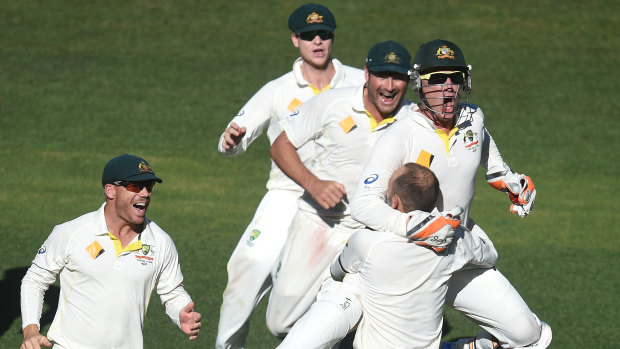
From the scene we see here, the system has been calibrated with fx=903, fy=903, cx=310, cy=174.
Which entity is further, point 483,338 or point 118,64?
point 118,64

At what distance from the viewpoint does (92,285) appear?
5.36 metres

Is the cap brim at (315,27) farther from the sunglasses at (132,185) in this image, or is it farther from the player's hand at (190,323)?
the player's hand at (190,323)

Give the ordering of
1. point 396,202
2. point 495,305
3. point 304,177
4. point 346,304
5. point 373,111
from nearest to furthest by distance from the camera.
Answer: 1. point 396,202
2. point 346,304
3. point 495,305
4. point 304,177
5. point 373,111

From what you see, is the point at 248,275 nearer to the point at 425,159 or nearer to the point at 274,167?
the point at 274,167

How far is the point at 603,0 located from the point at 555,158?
5.75m

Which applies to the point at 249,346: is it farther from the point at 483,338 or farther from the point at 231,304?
the point at 483,338

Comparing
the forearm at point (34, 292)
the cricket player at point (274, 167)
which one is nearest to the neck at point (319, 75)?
the cricket player at point (274, 167)

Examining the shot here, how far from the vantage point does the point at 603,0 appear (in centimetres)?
1666

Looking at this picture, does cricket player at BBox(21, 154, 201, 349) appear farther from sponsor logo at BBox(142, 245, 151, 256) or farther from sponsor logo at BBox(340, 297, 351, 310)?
sponsor logo at BBox(340, 297, 351, 310)

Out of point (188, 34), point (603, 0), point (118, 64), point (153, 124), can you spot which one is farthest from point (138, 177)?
point (603, 0)

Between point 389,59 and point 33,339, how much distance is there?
9.35ft

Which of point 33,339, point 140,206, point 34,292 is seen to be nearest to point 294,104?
point 140,206

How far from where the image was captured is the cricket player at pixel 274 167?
6980mm

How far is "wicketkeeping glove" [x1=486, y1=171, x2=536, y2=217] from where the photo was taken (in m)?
5.91
